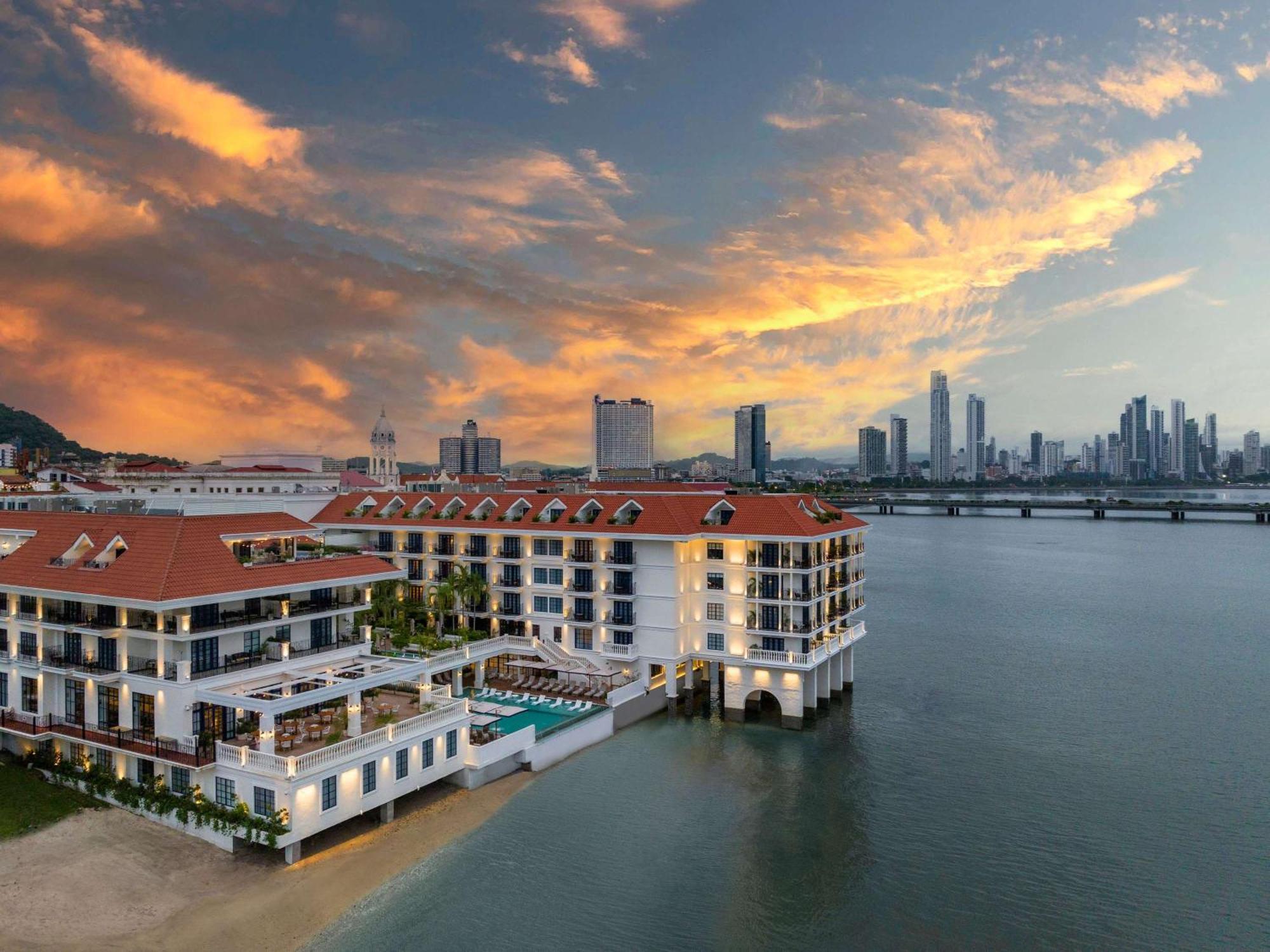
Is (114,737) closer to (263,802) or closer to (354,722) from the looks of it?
(263,802)

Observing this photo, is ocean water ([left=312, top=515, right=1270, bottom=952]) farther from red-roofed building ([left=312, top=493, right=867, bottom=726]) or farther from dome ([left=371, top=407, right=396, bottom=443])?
dome ([left=371, top=407, right=396, bottom=443])

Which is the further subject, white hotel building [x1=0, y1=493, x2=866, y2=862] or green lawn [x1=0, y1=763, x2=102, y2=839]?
white hotel building [x1=0, y1=493, x2=866, y2=862]

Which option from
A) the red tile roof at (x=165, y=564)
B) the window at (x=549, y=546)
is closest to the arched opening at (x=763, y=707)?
the window at (x=549, y=546)

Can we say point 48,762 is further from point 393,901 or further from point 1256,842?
point 1256,842

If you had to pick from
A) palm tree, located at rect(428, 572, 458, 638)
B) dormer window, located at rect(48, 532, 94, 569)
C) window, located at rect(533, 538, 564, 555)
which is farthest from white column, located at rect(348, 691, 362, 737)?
window, located at rect(533, 538, 564, 555)

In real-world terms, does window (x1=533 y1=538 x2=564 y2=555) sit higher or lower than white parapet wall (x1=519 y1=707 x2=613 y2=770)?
higher

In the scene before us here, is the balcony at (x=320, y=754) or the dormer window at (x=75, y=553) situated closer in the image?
the balcony at (x=320, y=754)

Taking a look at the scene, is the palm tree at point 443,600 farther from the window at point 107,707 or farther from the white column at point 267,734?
the white column at point 267,734

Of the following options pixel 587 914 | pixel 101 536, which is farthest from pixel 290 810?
pixel 101 536
